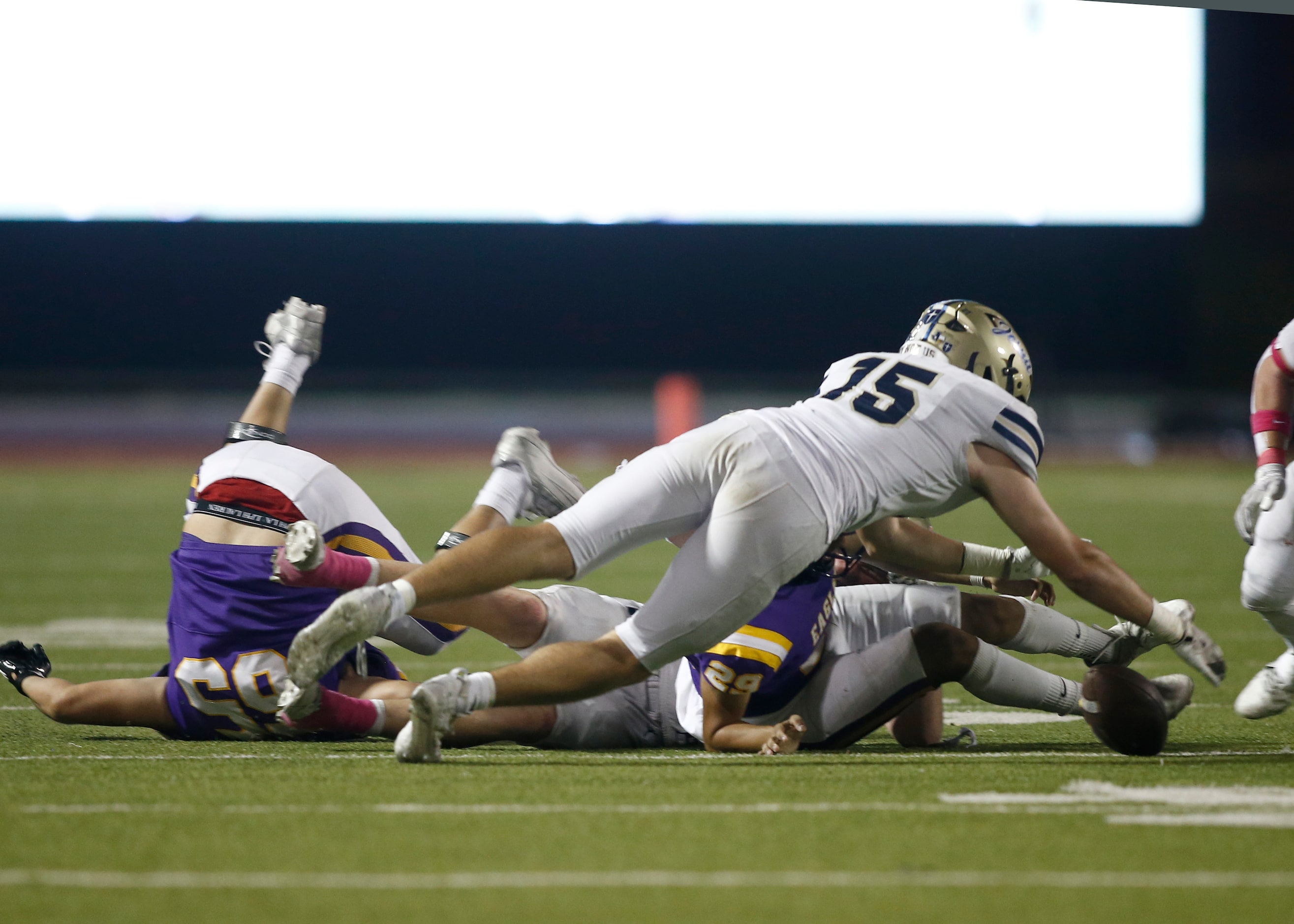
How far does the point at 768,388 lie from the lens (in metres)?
22.5

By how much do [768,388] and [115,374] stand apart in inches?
396

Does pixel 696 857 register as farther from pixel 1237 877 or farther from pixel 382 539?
pixel 382 539

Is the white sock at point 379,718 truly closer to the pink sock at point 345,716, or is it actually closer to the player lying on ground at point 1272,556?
the pink sock at point 345,716

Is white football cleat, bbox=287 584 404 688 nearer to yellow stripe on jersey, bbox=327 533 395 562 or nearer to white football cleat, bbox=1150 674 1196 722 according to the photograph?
yellow stripe on jersey, bbox=327 533 395 562

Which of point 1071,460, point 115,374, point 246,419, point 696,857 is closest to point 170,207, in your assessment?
point 115,374

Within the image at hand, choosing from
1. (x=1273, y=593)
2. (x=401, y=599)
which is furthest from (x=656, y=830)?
(x=1273, y=593)

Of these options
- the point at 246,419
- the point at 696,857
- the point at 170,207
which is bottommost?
the point at 696,857

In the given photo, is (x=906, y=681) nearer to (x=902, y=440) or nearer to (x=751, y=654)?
(x=751, y=654)

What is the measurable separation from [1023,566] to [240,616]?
191cm

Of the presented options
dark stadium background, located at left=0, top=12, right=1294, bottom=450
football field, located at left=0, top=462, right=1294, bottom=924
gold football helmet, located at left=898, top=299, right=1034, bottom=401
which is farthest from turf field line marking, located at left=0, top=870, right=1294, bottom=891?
dark stadium background, located at left=0, top=12, right=1294, bottom=450

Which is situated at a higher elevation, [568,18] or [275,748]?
[568,18]

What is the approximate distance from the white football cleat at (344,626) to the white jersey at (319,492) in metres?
0.59

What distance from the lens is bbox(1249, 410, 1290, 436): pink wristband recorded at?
3908 millimetres

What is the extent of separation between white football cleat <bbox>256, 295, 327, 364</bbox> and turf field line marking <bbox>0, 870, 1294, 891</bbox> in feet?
7.10
